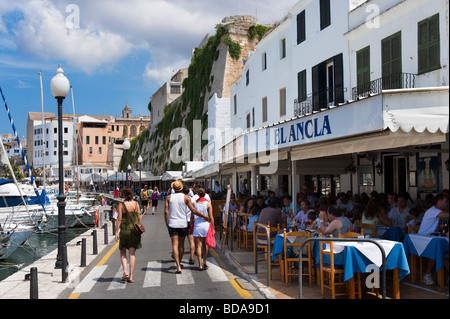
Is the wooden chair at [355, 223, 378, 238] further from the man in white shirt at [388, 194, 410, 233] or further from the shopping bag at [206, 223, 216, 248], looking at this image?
the shopping bag at [206, 223, 216, 248]

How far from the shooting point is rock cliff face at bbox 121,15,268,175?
44.3 meters

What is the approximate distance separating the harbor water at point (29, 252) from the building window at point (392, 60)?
1296 cm

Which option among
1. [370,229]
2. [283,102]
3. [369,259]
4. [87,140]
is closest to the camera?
[369,259]

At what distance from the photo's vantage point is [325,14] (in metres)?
18.9

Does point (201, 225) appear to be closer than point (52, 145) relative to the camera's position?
Yes

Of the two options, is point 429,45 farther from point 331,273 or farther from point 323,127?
point 331,273

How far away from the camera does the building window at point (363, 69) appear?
15.6m

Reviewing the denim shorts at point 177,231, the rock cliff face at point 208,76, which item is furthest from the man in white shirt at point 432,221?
the rock cliff face at point 208,76

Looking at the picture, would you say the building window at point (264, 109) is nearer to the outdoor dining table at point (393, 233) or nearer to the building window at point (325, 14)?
the building window at point (325, 14)

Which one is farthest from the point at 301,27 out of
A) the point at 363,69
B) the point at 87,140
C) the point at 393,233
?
the point at 87,140

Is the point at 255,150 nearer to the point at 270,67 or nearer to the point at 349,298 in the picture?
the point at 349,298

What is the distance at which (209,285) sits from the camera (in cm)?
825

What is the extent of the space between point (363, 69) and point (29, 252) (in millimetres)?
13500
